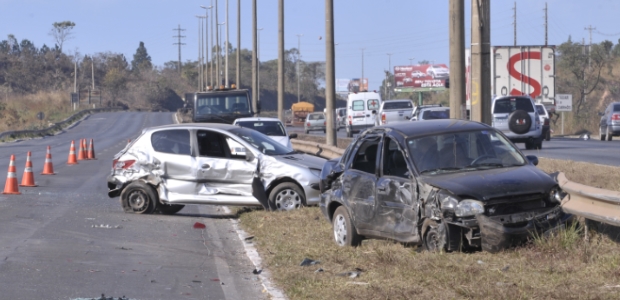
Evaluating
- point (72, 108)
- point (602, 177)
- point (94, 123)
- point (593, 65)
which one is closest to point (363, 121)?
point (602, 177)

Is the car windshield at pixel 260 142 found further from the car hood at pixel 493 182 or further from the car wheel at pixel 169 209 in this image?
the car hood at pixel 493 182

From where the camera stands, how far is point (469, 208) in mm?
7844

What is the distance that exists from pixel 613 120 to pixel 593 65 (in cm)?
3900

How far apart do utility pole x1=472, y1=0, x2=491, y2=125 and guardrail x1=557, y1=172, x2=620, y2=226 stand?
212 inches

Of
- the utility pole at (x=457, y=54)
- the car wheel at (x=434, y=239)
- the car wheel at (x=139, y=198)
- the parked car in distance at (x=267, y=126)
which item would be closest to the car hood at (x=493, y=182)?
the car wheel at (x=434, y=239)

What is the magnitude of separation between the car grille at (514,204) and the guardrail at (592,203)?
285 mm

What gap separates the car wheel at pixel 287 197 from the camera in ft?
42.6

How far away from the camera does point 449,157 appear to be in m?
8.88

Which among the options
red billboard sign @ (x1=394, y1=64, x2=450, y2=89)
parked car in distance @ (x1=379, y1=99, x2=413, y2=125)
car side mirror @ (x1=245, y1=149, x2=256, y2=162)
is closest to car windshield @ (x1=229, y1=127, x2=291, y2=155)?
car side mirror @ (x1=245, y1=149, x2=256, y2=162)

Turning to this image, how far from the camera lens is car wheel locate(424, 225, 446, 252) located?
316 inches

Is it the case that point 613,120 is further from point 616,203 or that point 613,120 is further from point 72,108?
point 72,108

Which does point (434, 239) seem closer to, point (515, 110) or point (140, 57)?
point (515, 110)

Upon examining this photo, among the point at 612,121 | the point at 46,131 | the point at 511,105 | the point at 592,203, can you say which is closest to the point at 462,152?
the point at 592,203

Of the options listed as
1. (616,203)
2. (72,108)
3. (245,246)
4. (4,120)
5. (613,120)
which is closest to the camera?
(616,203)
